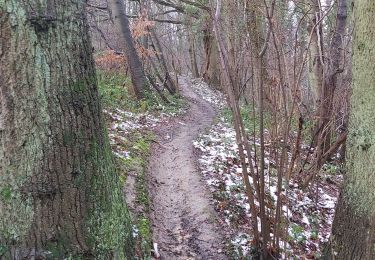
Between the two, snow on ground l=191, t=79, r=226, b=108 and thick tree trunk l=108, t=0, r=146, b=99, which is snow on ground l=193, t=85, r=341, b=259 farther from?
snow on ground l=191, t=79, r=226, b=108

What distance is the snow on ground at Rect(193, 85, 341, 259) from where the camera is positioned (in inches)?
169

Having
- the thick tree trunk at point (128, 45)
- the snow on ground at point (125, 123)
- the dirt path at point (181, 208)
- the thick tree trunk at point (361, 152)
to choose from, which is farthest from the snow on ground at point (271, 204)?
the thick tree trunk at point (128, 45)

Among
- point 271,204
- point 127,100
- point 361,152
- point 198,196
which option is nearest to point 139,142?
point 198,196

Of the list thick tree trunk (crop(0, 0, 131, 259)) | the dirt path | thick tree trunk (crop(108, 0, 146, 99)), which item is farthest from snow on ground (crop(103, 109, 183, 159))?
thick tree trunk (crop(0, 0, 131, 259))

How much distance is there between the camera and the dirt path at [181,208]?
4082 millimetres

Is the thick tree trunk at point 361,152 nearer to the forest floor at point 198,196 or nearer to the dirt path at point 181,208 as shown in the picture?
the forest floor at point 198,196

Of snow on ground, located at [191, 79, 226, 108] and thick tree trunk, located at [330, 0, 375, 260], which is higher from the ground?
thick tree trunk, located at [330, 0, 375, 260]

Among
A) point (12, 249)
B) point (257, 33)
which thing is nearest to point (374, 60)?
point (257, 33)

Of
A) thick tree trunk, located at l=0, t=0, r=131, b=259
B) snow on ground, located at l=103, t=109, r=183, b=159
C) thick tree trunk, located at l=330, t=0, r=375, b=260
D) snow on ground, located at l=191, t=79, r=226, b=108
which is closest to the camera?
thick tree trunk, located at l=0, t=0, r=131, b=259

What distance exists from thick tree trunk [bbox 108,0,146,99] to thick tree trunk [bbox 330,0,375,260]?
8113 millimetres

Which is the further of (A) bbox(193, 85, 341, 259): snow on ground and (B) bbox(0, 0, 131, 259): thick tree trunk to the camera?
(A) bbox(193, 85, 341, 259): snow on ground

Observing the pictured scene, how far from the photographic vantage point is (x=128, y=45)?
10.6 m

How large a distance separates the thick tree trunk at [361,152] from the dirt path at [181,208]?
1382mm

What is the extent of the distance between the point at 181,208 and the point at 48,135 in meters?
2.99
